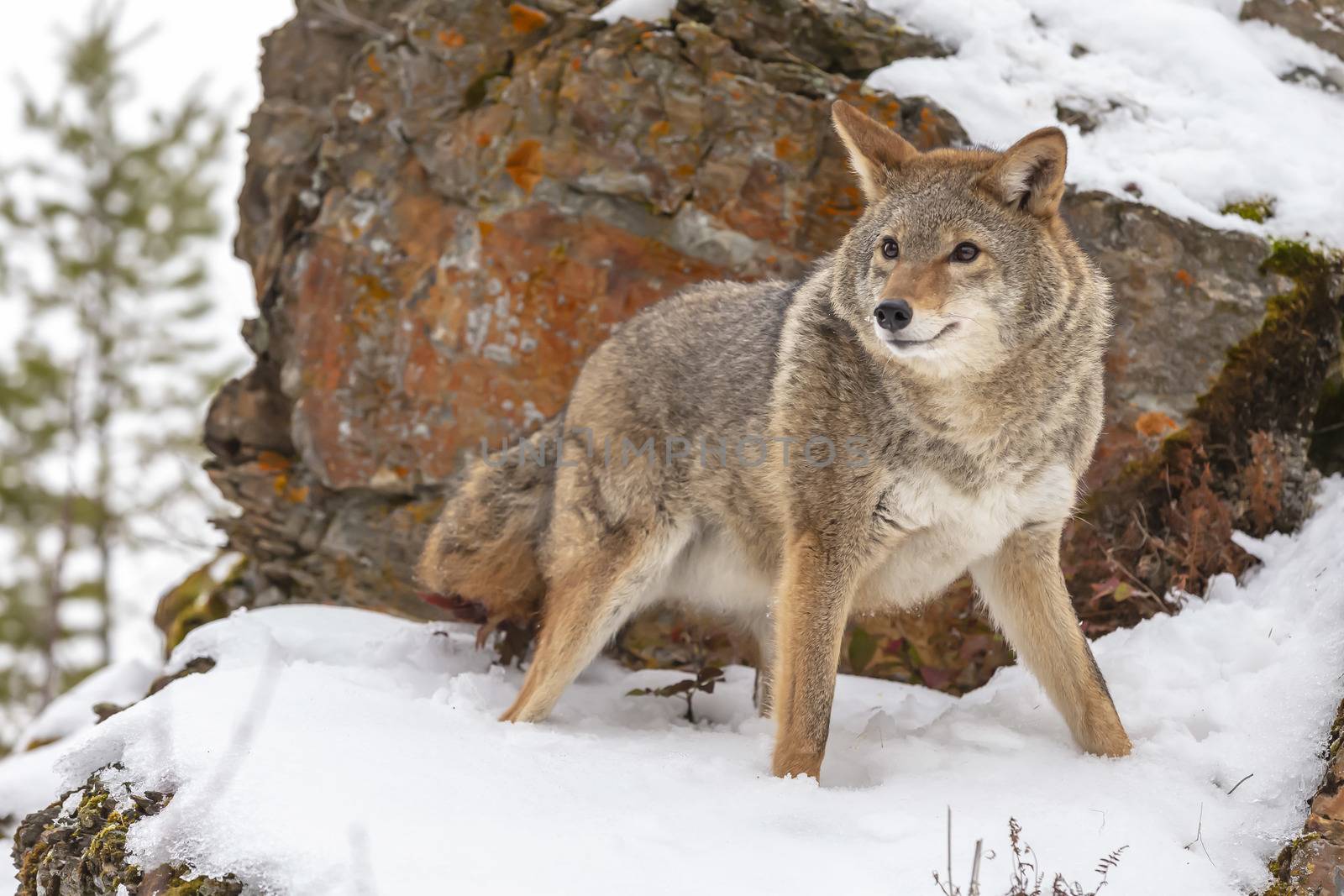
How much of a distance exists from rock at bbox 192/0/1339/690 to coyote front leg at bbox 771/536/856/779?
1727mm

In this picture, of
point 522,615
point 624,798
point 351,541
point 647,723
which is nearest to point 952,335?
point 624,798

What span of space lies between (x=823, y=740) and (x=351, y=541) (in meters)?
4.06

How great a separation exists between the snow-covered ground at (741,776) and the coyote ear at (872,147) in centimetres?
224

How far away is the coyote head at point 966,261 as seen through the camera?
3.62 metres

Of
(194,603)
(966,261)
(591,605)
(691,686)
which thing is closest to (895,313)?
(966,261)

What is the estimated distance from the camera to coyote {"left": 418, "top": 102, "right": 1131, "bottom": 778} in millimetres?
3795

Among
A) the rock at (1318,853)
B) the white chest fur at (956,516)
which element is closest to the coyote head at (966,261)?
the white chest fur at (956,516)

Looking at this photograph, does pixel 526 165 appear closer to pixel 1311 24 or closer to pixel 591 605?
pixel 591 605

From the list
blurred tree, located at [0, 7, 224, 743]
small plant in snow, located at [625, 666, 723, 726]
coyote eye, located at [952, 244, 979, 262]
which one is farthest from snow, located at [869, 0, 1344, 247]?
blurred tree, located at [0, 7, 224, 743]

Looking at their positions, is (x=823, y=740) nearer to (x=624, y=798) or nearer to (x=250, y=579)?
(x=624, y=798)

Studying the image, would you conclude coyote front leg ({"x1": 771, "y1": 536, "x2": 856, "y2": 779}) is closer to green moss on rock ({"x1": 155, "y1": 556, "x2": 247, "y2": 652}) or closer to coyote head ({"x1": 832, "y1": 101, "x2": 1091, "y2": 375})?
coyote head ({"x1": 832, "y1": 101, "x2": 1091, "y2": 375})

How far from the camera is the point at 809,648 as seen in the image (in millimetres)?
3965

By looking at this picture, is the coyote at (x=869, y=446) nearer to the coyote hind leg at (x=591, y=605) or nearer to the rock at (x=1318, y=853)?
the coyote hind leg at (x=591, y=605)

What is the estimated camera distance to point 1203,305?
5.37m
